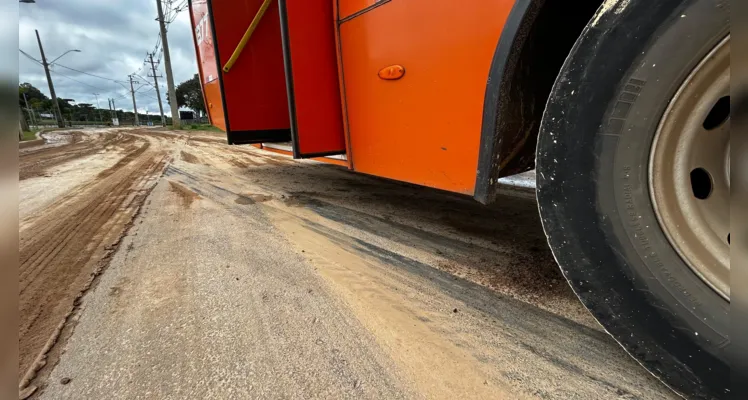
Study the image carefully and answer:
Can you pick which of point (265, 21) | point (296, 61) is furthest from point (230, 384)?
point (265, 21)

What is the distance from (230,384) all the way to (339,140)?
1978 mm

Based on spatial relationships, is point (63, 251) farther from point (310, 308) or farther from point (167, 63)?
point (167, 63)

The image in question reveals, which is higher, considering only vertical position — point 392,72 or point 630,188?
point 392,72

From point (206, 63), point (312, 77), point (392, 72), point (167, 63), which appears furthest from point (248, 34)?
point (167, 63)

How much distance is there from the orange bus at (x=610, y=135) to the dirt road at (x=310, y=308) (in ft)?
1.20

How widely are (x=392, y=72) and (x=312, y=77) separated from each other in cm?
87

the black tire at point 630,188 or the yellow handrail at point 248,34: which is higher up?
the yellow handrail at point 248,34

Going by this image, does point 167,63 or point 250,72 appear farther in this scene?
point 167,63

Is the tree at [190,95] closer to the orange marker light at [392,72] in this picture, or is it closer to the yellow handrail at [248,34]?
the yellow handrail at [248,34]

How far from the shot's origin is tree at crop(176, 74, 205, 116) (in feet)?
179

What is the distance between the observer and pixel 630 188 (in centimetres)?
110

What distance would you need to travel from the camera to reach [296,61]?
103 inches

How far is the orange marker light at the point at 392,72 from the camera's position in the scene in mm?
1996

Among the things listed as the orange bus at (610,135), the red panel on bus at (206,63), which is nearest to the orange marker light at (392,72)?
the orange bus at (610,135)
